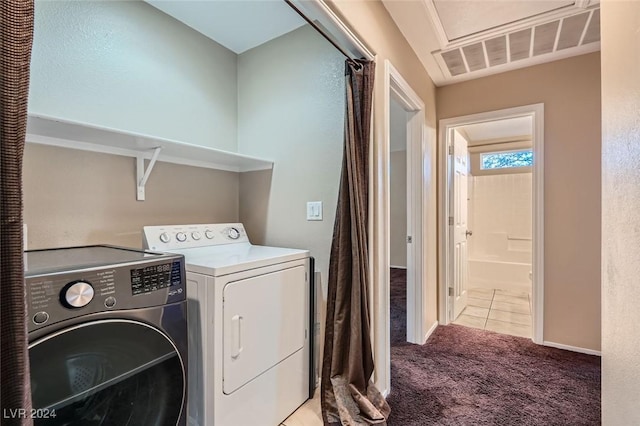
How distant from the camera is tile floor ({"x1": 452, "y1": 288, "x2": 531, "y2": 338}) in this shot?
9.66 feet

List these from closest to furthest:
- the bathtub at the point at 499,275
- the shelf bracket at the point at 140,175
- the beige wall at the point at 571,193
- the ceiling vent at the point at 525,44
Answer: the shelf bracket at the point at 140,175, the ceiling vent at the point at 525,44, the beige wall at the point at 571,193, the bathtub at the point at 499,275

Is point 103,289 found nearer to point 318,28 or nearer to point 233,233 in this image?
point 233,233

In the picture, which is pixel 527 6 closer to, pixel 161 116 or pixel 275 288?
pixel 275 288

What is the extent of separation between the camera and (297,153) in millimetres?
2082

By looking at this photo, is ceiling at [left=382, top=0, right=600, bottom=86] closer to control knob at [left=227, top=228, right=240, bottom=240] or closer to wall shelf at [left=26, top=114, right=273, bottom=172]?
wall shelf at [left=26, top=114, right=273, bottom=172]

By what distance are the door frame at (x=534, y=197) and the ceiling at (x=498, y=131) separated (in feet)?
2.35

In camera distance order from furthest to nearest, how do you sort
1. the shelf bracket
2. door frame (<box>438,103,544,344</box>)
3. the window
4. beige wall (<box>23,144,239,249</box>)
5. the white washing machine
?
the window → door frame (<box>438,103,544,344</box>) → the shelf bracket → beige wall (<box>23,144,239,249</box>) → the white washing machine

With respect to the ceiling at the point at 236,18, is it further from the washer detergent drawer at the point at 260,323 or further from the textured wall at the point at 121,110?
the washer detergent drawer at the point at 260,323

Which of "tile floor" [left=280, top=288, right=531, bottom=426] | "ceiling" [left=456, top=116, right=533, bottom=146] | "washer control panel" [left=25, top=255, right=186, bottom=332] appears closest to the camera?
"washer control panel" [left=25, top=255, right=186, bottom=332]

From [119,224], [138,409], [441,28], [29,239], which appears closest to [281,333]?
[138,409]

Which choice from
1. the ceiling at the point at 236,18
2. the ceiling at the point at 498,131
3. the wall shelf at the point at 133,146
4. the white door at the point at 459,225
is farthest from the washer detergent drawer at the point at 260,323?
the ceiling at the point at 498,131

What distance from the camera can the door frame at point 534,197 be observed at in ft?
8.30

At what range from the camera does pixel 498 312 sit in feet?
11.1

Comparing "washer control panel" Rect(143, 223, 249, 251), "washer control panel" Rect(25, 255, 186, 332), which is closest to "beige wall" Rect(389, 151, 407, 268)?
"washer control panel" Rect(143, 223, 249, 251)
